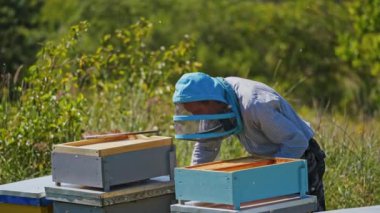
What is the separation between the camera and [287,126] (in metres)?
4.99

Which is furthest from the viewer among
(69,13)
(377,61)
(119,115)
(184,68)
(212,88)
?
(69,13)

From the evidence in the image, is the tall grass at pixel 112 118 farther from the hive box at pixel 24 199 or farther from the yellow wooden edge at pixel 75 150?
the yellow wooden edge at pixel 75 150

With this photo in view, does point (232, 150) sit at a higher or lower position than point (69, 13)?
lower

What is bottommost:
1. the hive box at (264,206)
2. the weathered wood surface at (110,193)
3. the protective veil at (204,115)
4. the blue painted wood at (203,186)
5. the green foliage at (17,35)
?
the hive box at (264,206)

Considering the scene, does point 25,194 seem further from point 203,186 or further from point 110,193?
point 203,186

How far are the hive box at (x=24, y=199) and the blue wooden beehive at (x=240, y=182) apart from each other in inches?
34.0

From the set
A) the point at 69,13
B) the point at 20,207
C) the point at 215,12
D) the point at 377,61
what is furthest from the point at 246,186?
the point at 215,12

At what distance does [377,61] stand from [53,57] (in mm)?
3990


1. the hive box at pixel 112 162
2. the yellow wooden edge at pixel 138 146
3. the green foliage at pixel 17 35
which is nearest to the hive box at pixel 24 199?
the hive box at pixel 112 162

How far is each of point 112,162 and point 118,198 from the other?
172mm

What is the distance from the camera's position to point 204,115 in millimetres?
4887

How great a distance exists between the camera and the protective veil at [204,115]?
487 centimetres

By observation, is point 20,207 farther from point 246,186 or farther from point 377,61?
point 377,61

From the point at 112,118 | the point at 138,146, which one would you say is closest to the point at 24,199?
the point at 138,146
